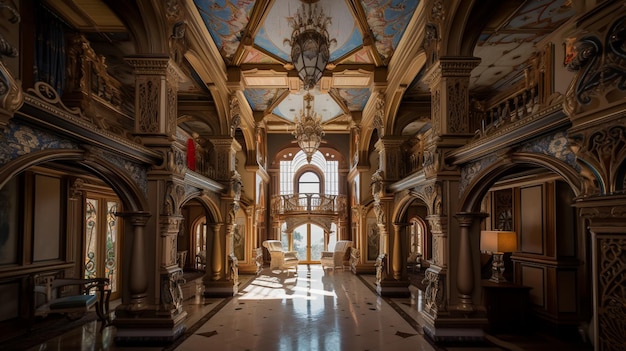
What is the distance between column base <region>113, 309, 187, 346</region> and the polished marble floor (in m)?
0.15

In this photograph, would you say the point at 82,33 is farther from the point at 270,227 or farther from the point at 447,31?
the point at 270,227

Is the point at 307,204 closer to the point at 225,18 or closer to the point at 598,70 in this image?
the point at 225,18

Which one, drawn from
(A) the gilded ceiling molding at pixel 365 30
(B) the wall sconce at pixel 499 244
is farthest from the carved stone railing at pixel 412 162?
(B) the wall sconce at pixel 499 244

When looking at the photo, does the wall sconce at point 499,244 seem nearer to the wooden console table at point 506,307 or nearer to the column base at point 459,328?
the wooden console table at point 506,307

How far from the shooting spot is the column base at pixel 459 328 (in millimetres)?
5625

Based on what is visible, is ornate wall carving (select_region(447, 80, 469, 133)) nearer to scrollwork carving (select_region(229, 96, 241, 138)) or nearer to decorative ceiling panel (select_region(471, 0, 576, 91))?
decorative ceiling panel (select_region(471, 0, 576, 91))

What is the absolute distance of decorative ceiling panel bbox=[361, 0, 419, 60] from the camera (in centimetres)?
709

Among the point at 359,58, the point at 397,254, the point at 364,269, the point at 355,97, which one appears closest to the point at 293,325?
the point at 397,254

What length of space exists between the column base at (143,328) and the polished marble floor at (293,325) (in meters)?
0.15

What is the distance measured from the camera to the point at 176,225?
630 cm

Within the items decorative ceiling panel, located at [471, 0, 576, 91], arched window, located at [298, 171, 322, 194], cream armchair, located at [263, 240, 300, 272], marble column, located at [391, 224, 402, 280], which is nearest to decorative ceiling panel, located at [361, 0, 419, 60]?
decorative ceiling panel, located at [471, 0, 576, 91]

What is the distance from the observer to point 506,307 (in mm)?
6301

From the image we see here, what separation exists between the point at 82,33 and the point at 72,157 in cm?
355

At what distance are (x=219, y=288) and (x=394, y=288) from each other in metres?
4.57
